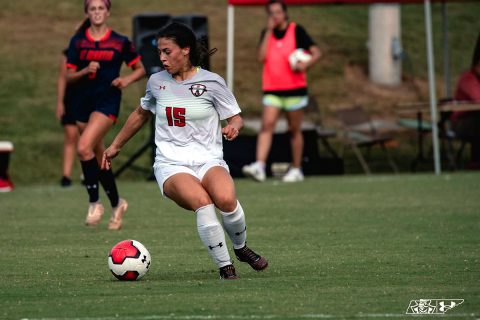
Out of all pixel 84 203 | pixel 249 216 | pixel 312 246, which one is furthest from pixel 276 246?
pixel 84 203

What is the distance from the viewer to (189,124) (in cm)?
916

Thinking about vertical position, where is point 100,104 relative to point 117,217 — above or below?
above

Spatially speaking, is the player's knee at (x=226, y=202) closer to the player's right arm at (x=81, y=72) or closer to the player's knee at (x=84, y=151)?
the player's knee at (x=84, y=151)

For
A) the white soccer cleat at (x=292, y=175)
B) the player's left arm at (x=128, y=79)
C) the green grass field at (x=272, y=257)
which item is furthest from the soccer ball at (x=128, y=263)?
the white soccer cleat at (x=292, y=175)

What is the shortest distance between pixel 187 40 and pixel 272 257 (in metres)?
2.04

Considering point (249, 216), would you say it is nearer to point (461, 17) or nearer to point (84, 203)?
point (84, 203)

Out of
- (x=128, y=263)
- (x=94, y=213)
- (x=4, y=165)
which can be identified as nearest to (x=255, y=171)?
(x=4, y=165)

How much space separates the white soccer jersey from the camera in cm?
916

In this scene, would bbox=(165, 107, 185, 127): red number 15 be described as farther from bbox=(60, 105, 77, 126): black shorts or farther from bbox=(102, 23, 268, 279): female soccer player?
bbox=(60, 105, 77, 126): black shorts

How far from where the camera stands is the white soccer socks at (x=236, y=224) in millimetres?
9031

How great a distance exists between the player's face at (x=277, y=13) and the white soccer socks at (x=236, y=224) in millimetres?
9309

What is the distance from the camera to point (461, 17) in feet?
115

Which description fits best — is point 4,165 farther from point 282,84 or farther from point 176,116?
point 176,116
